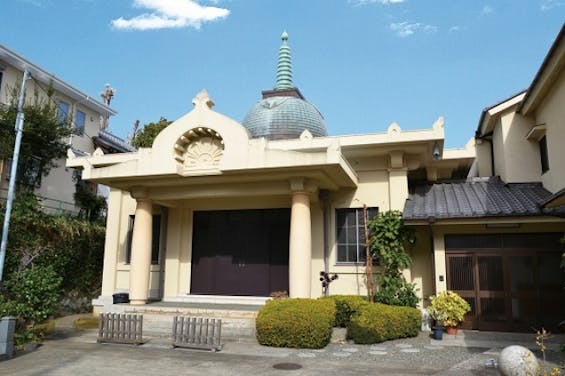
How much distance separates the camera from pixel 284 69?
22.5m

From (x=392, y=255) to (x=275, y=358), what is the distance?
490cm

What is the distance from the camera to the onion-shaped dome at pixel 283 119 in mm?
17672

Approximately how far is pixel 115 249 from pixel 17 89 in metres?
9.36

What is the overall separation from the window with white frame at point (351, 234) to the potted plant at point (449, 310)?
9.53 feet

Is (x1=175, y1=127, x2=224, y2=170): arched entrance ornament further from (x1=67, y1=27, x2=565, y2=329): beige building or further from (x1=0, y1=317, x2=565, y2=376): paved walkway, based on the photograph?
(x1=0, y1=317, x2=565, y2=376): paved walkway

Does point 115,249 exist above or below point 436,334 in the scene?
above

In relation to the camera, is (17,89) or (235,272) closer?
(235,272)

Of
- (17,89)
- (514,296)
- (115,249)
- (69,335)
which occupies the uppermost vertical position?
(17,89)

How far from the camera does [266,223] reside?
1504 cm

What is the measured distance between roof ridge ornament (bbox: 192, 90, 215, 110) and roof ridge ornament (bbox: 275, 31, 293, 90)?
359 inches

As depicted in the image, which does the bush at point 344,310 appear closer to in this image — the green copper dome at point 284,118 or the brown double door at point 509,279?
the brown double door at point 509,279

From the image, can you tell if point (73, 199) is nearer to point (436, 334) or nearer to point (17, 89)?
point (17, 89)

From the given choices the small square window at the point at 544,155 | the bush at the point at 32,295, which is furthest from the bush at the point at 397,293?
the bush at the point at 32,295

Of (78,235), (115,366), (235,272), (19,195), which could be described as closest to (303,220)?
(235,272)
